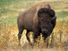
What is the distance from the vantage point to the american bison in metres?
8.51

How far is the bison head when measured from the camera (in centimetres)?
848

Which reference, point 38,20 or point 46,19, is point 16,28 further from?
point 46,19

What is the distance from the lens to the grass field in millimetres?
8453

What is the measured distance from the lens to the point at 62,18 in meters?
8.56

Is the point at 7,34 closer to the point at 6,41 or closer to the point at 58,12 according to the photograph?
the point at 6,41

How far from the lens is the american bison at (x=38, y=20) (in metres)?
8.51

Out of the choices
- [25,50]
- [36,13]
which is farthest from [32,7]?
[25,50]

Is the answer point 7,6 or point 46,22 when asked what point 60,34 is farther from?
point 7,6

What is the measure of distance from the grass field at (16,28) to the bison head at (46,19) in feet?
0.25

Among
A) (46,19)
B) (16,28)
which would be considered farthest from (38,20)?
(16,28)

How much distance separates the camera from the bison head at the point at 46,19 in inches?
334

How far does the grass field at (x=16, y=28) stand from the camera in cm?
845

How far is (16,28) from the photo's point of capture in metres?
8.56

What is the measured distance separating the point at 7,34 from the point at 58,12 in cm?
76
